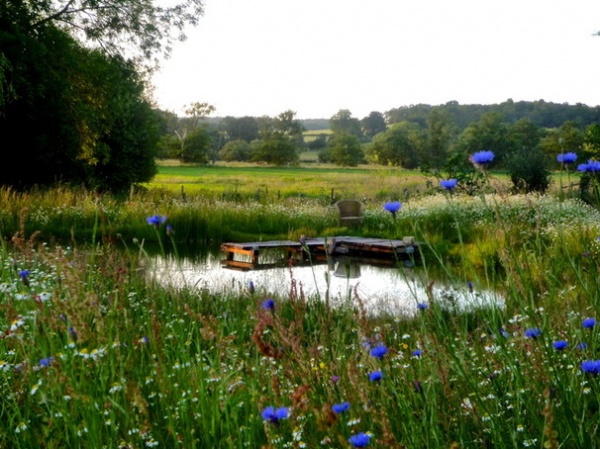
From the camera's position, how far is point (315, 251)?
48.6ft

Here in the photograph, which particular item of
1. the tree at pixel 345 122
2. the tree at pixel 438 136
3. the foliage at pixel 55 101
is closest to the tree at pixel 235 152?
the tree at pixel 345 122

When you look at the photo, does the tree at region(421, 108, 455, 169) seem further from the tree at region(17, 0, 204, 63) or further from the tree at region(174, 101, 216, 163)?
the tree at region(17, 0, 204, 63)

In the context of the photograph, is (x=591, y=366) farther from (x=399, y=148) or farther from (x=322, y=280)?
(x=399, y=148)

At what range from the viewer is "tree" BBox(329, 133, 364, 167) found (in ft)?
276

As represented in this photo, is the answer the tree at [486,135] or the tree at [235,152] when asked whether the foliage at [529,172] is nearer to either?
the tree at [486,135]

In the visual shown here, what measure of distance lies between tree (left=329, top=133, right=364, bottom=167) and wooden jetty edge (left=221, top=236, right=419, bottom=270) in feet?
227

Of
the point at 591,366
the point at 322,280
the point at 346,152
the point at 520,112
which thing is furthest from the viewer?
the point at 346,152

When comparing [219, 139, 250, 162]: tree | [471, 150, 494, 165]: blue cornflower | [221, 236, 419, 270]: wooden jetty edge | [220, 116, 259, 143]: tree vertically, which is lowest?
[221, 236, 419, 270]: wooden jetty edge

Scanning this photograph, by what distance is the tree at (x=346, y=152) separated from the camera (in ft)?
276

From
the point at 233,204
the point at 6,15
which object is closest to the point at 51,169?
the point at 6,15

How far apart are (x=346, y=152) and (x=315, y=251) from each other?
71390mm

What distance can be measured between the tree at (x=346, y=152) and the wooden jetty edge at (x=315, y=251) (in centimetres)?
6926

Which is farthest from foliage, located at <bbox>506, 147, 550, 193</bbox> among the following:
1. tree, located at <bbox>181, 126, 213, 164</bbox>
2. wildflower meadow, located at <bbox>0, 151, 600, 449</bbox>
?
tree, located at <bbox>181, 126, 213, 164</bbox>

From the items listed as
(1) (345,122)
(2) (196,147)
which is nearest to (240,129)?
(1) (345,122)
